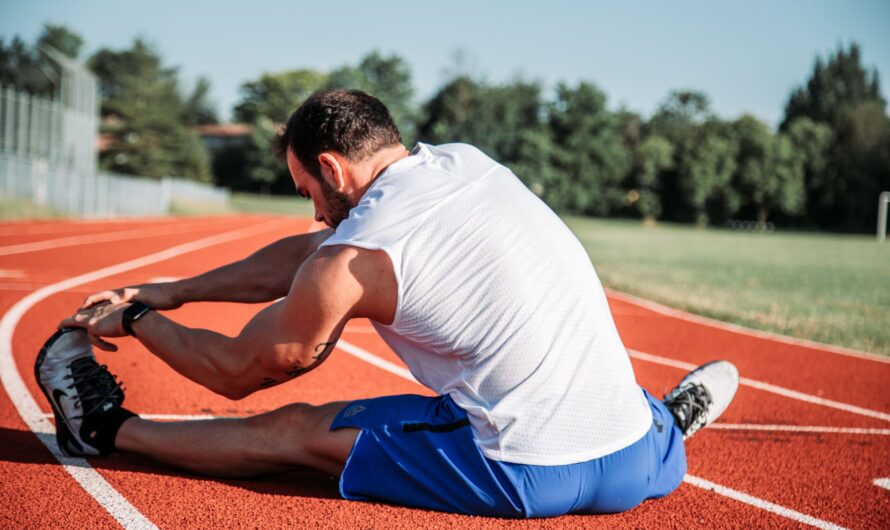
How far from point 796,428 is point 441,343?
9.91ft

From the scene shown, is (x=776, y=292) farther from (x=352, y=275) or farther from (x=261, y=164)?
(x=261, y=164)

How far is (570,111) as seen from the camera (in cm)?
7875

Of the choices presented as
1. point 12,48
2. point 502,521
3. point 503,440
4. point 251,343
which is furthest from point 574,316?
point 12,48

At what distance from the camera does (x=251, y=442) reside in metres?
3.04

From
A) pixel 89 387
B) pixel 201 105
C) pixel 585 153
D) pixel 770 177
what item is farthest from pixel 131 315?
pixel 201 105

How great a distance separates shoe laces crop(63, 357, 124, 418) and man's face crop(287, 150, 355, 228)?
1.26m

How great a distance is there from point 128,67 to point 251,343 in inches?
3129

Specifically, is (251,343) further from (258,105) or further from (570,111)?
(258,105)

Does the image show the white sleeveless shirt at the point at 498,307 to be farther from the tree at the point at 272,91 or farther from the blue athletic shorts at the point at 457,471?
the tree at the point at 272,91

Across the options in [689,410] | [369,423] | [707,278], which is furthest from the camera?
[707,278]

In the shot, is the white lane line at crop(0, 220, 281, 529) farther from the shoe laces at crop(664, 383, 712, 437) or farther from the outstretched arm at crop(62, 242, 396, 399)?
the shoe laces at crop(664, 383, 712, 437)

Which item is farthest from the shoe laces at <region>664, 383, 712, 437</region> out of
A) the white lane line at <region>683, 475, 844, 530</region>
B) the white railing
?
the white railing

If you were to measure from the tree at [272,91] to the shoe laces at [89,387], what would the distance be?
98782mm

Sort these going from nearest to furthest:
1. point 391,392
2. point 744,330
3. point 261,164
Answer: point 391,392, point 744,330, point 261,164
